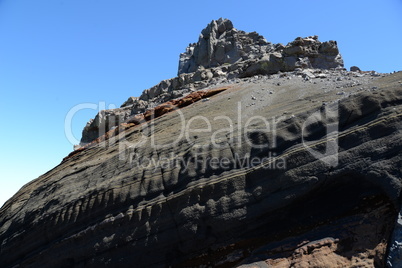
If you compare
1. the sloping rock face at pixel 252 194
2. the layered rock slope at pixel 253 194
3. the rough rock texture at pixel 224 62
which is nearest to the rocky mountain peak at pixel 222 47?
the rough rock texture at pixel 224 62

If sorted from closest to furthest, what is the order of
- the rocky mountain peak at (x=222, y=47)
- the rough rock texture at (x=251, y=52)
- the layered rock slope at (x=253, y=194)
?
1. the layered rock slope at (x=253, y=194)
2. the rough rock texture at (x=251, y=52)
3. the rocky mountain peak at (x=222, y=47)

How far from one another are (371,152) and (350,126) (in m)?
0.95

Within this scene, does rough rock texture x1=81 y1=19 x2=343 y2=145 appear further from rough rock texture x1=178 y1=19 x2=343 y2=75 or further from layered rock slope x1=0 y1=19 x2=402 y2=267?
layered rock slope x1=0 y1=19 x2=402 y2=267

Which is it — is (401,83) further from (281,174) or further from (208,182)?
(208,182)

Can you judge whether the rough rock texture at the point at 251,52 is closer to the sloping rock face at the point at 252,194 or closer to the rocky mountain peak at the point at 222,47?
the rocky mountain peak at the point at 222,47

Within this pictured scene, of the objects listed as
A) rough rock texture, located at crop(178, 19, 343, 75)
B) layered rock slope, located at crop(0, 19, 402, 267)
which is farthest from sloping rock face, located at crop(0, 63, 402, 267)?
rough rock texture, located at crop(178, 19, 343, 75)

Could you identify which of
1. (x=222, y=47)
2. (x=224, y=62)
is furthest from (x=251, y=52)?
(x=222, y=47)

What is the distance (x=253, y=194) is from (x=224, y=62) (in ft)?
62.1

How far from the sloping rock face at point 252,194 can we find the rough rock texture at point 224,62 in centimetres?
659

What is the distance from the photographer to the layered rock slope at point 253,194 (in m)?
8.11

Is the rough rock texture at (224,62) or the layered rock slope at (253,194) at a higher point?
the rough rock texture at (224,62)

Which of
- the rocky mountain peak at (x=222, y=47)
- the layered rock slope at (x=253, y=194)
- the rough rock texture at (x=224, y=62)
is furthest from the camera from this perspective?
the rocky mountain peak at (x=222, y=47)

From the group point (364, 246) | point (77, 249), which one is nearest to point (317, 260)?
point (364, 246)

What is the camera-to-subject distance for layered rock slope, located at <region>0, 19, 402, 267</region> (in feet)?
26.6
